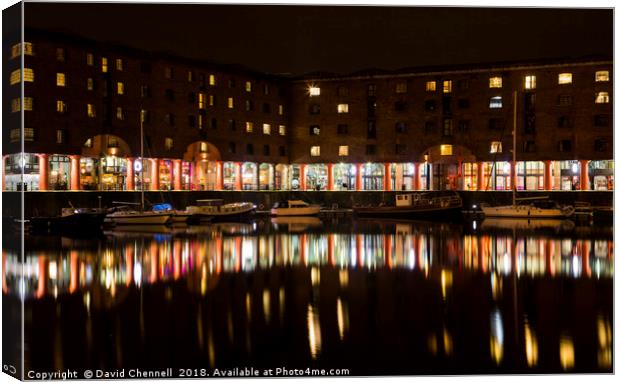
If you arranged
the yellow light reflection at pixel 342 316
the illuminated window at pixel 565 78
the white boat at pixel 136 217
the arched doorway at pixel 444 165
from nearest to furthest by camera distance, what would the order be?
the yellow light reflection at pixel 342 316
the white boat at pixel 136 217
the illuminated window at pixel 565 78
the arched doorway at pixel 444 165

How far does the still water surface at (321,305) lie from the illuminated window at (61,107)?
14.7 meters

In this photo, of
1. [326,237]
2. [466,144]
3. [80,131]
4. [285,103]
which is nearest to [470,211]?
[466,144]

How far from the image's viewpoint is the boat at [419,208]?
46.5 m

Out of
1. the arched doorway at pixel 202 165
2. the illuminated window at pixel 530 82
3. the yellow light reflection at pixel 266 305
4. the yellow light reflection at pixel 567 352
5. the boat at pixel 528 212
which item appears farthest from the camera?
the illuminated window at pixel 530 82

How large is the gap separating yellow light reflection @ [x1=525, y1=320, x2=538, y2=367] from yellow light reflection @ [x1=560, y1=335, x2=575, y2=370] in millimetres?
352

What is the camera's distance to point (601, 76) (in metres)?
48.5

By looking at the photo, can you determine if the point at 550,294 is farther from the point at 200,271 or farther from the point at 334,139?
the point at 334,139

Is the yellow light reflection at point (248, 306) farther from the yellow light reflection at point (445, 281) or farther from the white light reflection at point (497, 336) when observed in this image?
the white light reflection at point (497, 336)

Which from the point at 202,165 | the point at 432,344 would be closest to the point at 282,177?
the point at 202,165

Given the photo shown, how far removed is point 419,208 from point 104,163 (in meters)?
19.9

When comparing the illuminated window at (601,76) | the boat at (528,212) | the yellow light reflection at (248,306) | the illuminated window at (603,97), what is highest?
the illuminated window at (601,76)

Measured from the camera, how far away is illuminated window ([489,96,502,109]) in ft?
175

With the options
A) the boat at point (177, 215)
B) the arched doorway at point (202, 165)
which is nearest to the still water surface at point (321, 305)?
the boat at point (177, 215)

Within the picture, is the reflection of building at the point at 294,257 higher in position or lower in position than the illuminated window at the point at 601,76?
lower
